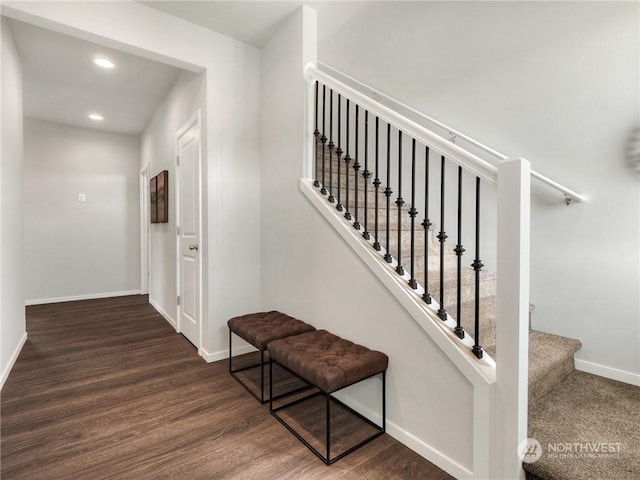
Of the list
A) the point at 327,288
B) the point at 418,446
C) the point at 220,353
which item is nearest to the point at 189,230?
the point at 220,353

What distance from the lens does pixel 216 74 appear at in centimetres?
273

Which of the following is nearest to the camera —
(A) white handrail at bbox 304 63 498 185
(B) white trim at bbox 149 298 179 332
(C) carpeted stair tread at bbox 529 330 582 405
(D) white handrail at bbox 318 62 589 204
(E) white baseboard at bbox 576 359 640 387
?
(A) white handrail at bbox 304 63 498 185

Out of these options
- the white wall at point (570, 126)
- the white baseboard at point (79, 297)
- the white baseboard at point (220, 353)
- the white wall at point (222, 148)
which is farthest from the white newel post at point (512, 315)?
the white baseboard at point (79, 297)

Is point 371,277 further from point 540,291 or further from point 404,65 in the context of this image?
point 404,65

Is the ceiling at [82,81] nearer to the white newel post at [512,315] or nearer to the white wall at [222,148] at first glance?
the white wall at [222,148]

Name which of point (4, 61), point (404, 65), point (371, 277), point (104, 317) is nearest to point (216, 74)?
point (4, 61)

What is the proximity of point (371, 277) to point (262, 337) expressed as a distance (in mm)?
823

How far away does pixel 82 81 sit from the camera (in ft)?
11.6

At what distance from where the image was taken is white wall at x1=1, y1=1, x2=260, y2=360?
96.7 inches

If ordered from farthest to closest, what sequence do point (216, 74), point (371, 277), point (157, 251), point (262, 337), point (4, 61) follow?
point (157, 251), point (216, 74), point (4, 61), point (262, 337), point (371, 277)

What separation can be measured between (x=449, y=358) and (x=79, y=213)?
5.82m

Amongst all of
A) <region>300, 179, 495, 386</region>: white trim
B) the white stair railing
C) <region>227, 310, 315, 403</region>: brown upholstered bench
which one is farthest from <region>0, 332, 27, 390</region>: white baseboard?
the white stair railing

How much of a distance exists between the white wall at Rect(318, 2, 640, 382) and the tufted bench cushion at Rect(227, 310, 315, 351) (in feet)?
5.47

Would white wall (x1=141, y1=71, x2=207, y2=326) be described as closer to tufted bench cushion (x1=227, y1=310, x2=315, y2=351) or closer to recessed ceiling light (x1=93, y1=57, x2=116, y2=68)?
recessed ceiling light (x1=93, y1=57, x2=116, y2=68)
